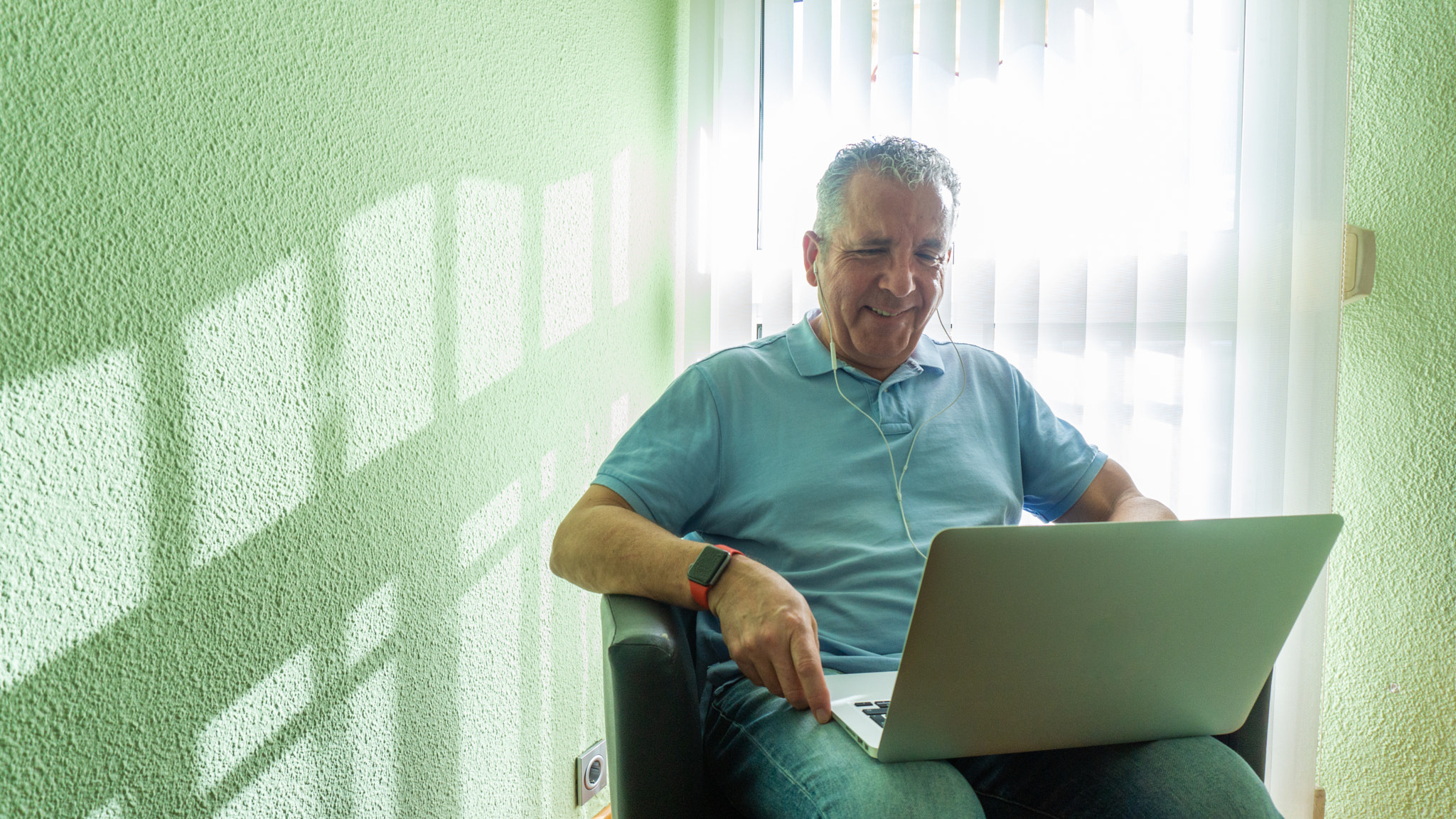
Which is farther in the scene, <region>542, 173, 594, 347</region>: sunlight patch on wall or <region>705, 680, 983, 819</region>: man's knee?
<region>542, 173, 594, 347</region>: sunlight patch on wall

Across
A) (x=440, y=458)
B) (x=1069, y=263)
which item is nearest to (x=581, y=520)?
(x=440, y=458)

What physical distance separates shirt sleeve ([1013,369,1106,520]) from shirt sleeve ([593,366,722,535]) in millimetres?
523

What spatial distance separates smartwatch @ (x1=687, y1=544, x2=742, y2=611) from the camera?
0.88 metres

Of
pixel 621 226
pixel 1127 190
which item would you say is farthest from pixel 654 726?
pixel 1127 190

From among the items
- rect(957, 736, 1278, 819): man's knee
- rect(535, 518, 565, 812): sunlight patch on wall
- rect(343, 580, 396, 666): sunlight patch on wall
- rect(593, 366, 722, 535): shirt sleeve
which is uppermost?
rect(593, 366, 722, 535): shirt sleeve

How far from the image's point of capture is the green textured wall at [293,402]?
69 centimetres

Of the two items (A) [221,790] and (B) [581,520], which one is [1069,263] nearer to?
(B) [581,520]

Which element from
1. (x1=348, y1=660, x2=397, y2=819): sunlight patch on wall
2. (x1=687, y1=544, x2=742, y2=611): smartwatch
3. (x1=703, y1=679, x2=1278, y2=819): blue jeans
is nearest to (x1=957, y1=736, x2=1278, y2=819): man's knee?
Answer: (x1=703, y1=679, x2=1278, y2=819): blue jeans

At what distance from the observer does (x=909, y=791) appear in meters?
0.72

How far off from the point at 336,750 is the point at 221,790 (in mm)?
165

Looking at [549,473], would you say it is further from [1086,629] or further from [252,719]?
[1086,629]

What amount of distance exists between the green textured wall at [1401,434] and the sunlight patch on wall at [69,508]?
1878 mm

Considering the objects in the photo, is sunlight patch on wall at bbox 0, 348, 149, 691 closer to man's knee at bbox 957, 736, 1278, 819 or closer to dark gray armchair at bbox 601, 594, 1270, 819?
dark gray armchair at bbox 601, 594, 1270, 819

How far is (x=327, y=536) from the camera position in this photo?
38.9 inches
